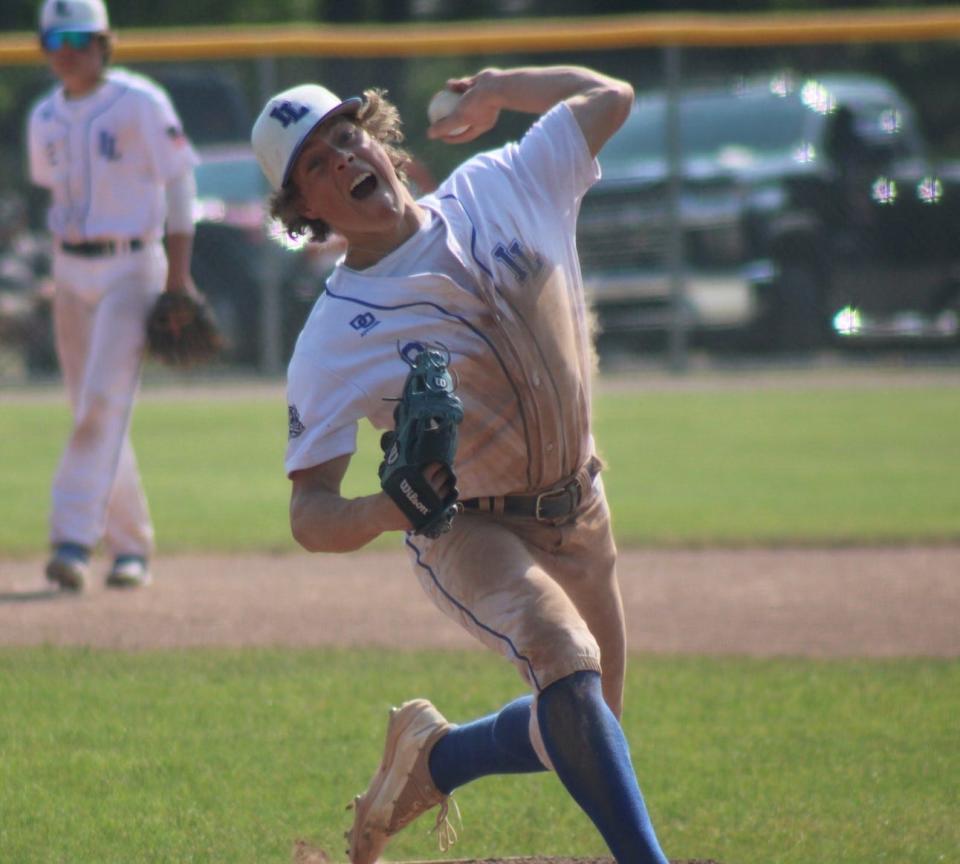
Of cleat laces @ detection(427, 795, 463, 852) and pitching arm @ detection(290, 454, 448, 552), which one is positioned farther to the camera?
cleat laces @ detection(427, 795, 463, 852)

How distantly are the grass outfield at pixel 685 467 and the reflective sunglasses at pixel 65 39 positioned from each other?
252cm

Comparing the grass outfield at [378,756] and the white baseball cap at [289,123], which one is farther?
the grass outfield at [378,756]

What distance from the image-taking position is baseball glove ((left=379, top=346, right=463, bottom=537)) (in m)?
3.21

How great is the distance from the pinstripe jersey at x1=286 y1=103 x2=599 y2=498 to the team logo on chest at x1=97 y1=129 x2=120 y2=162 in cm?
371

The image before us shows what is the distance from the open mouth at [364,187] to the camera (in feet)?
12.2

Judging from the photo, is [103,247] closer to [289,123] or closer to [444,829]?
[289,123]

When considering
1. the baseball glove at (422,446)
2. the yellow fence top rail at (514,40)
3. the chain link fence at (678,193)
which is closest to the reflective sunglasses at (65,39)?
the baseball glove at (422,446)

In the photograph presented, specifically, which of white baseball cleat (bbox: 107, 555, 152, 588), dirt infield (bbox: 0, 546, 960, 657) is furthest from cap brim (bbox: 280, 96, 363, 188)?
white baseball cleat (bbox: 107, 555, 152, 588)

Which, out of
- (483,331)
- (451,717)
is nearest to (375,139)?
(483,331)

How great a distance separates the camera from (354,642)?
6.43 meters

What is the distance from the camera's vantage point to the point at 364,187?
3.75 meters

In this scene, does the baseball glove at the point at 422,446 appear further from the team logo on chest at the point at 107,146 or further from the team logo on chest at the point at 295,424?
the team logo on chest at the point at 107,146

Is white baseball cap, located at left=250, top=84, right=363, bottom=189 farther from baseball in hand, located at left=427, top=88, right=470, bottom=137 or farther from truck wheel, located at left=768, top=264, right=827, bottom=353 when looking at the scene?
truck wheel, located at left=768, top=264, right=827, bottom=353

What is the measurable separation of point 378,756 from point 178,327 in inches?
116
